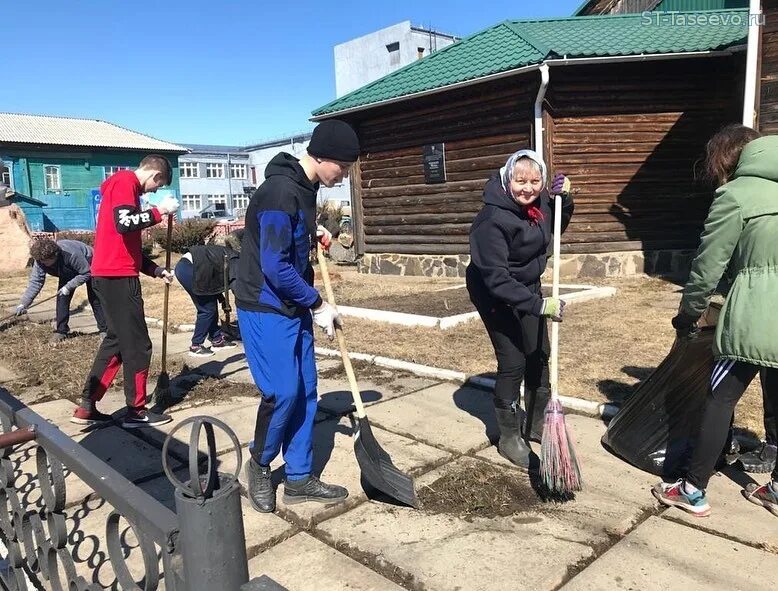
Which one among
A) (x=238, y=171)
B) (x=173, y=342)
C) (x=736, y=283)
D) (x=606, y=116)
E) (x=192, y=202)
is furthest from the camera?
(x=238, y=171)

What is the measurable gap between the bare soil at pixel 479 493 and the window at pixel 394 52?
49759 millimetres

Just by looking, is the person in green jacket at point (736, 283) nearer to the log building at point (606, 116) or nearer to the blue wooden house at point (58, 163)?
the log building at point (606, 116)

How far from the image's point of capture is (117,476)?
5.23 feet

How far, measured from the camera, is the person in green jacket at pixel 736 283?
2.74m

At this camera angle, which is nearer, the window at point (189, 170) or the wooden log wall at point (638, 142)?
the wooden log wall at point (638, 142)

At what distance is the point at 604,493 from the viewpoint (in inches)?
127

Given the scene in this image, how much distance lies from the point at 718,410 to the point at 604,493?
2.32 feet

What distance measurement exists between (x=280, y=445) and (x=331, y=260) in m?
13.4

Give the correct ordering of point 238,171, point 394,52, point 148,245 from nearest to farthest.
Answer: point 148,245, point 394,52, point 238,171

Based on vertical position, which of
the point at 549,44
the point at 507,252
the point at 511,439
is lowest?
the point at 511,439

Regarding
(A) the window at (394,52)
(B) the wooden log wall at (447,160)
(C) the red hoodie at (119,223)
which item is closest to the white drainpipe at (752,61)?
(B) the wooden log wall at (447,160)

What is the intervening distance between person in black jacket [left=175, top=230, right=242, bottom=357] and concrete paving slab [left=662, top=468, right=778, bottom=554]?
5.13 meters

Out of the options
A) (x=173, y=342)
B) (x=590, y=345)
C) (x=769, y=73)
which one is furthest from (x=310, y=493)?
(x=769, y=73)

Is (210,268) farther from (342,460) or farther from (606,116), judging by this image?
(606,116)
